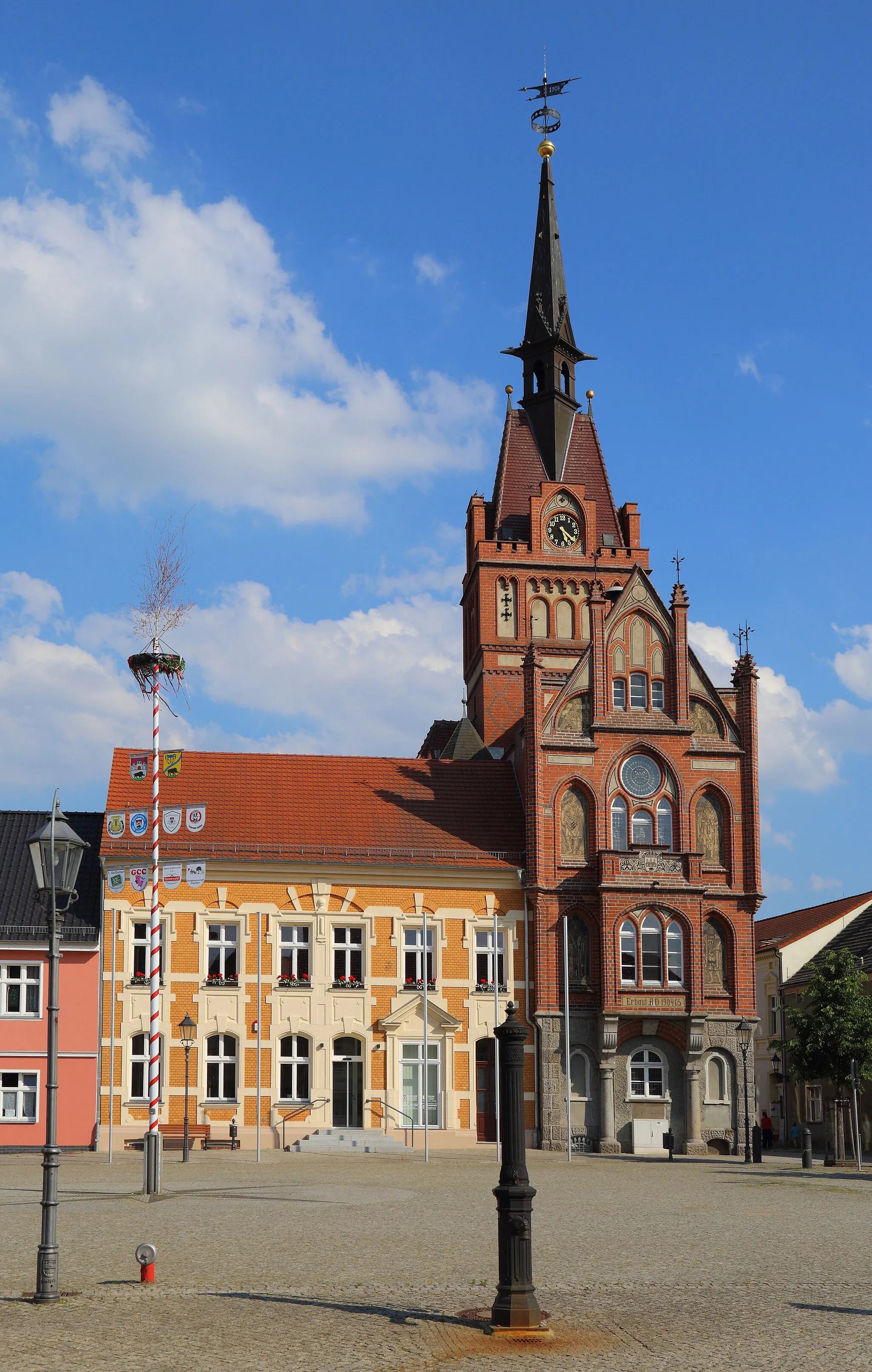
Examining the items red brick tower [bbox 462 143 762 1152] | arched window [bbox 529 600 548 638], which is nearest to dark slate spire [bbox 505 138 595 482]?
arched window [bbox 529 600 548 638]

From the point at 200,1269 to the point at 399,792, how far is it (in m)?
35.3

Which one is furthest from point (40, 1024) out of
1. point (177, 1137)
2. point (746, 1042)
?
point (746, 1042)

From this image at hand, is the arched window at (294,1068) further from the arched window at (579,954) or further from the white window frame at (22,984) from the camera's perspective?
the arched window at (579,954)

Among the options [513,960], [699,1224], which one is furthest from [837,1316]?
[513,960]

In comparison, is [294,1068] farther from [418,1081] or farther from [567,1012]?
[567,1012]

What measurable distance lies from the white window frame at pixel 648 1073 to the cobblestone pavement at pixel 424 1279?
15.9 meters

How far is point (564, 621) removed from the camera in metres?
64.4

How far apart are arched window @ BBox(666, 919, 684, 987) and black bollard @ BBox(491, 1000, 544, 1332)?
111 ft

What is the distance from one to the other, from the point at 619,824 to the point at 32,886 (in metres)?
19.8

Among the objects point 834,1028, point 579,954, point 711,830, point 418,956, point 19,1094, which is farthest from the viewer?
point 711,830

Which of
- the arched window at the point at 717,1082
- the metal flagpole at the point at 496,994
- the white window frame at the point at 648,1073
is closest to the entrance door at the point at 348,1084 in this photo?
the metal flagpole at the point at 496,994

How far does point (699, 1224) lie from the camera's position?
2392 centimetres

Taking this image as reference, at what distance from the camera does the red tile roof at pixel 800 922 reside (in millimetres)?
64250

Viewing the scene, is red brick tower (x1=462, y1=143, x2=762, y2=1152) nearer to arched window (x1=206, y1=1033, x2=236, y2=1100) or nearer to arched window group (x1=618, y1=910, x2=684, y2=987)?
arched window group (x1=618, y1=910, x2=684, y2=987)
